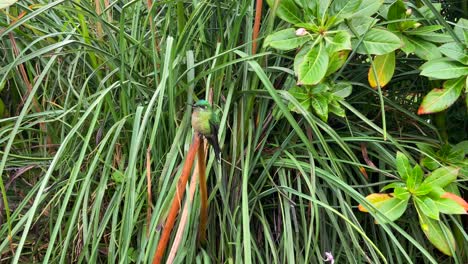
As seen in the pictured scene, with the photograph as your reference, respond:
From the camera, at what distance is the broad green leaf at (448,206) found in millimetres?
1161

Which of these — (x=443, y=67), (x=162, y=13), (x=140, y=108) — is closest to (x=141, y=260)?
(x=140, y=108)

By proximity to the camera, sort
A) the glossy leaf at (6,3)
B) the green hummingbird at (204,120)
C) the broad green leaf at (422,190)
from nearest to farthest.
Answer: the green hummingbird at (204,120) < the glossy leaf at (6,3) < the broad green leaf at (422,190)

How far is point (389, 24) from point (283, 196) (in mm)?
514

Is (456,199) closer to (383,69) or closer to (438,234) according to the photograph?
(438,234)

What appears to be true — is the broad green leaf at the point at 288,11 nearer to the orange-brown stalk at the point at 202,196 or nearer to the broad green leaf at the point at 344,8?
the broad green leaf at the point at 344,8

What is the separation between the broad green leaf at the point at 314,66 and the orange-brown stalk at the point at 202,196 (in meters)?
0.34

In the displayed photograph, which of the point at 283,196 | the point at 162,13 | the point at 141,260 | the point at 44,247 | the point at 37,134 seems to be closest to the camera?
the point at 141,260

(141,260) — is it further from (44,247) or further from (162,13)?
(162,13)

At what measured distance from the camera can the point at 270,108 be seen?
1.44m

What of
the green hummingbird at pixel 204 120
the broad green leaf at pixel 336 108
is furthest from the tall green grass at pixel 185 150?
the green hummingbird at pixel 204 120

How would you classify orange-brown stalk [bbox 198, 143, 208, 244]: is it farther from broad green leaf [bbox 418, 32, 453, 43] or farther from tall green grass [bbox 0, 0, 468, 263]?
broad green leaf [bbox 418, 32, 453, 43]

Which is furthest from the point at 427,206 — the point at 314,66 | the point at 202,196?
the point at 202,196

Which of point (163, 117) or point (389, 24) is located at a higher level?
point (389, 24)

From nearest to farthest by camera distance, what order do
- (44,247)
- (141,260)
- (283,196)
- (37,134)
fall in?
(141,260) → (283,196) → (44,247) → (37,134)
